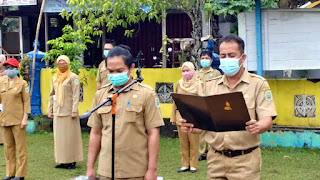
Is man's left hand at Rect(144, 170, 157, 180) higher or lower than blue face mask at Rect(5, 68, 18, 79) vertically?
lower

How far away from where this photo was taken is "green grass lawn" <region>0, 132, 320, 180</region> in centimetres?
812

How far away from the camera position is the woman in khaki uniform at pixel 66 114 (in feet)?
29.0

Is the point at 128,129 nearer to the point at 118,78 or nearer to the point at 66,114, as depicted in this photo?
the point at 118,78

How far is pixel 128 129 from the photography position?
4348 mm

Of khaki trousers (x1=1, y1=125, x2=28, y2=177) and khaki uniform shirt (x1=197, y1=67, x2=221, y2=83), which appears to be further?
khaki uniform shirt (x1=197, y1=67, x2=221, y2=83)

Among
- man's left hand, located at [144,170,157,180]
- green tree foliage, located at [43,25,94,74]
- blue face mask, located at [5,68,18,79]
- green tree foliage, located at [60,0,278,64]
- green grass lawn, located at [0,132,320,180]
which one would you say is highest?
green tree foliage, located at [60,0,278,64]

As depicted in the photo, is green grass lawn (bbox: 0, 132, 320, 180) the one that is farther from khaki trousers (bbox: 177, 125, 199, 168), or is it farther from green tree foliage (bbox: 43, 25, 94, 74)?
green tree foliage (bbox: 43, 25, 94, 74)

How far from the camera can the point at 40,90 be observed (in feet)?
44.2

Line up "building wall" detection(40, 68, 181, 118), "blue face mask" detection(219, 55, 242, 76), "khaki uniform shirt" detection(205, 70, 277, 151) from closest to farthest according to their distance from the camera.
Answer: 1. "khaki uniform shirt" detection(205, 70, 277, 151)
2. "blue face mask" detection(219, 55, 242, 76)
3. "building wall" detection(40, 68, 181, 118)

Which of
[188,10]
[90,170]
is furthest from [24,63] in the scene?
[90,170]

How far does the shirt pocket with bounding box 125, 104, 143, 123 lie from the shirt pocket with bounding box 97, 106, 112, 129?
5.8 inches

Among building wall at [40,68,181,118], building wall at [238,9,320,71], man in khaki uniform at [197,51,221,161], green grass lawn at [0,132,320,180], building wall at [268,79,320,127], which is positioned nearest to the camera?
green grass lawn at [0,132,320,180]

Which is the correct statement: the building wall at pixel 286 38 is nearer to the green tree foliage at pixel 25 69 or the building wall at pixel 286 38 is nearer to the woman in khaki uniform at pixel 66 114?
the woman in khaki uniform at pixel 66 114

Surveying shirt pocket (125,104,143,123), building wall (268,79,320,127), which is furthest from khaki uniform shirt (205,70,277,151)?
building wall (268,79,320,127)
